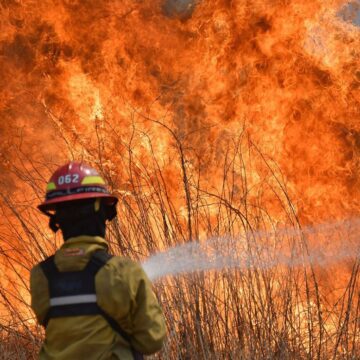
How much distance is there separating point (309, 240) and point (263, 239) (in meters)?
2.70

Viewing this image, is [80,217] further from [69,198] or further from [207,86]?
[207,86]

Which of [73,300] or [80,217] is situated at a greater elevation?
[80,217]

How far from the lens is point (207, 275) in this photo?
577 centimetres

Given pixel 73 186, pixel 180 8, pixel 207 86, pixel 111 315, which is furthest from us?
pixel 180 8

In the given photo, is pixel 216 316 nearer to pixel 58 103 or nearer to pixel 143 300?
pixel 143 300

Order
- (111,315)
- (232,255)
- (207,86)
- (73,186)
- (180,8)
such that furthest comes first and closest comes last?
(180,8) < (207,86) < (232,255) < (73,186) < (111,315)

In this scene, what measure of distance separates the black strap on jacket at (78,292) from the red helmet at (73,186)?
28cm

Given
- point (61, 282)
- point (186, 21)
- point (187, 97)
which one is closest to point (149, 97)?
point (187, 97)

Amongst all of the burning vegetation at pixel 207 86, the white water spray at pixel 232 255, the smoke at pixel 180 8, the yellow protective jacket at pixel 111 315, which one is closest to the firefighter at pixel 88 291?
the yellow protective jacket at pixel 111 315

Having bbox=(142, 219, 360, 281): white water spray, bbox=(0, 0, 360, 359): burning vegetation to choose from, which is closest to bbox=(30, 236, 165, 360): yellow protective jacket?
bbox=(142, 219, 360, 281): white water spray

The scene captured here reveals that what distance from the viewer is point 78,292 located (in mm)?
3320

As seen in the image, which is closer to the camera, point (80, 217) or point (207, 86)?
point (80, 217)

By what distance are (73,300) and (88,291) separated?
0.29ft

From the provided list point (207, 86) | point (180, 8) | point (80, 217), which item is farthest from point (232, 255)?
point (180, 8)
